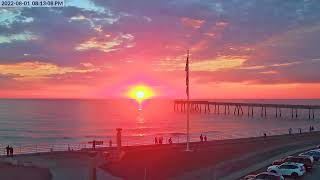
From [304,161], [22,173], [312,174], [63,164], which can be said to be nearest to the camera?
[22,173]

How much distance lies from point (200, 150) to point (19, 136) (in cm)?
5129

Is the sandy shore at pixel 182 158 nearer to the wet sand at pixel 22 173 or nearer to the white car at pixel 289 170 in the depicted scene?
the white car at pixel 289 170

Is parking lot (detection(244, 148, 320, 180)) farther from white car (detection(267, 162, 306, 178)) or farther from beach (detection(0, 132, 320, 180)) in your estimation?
beach (detection(0, 132, 320, 180))

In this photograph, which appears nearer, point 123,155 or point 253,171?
point 253,171

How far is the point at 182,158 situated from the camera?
33.4m

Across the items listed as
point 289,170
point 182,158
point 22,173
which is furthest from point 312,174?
point 22,173

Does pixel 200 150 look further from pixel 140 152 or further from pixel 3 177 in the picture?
pixel 3 177

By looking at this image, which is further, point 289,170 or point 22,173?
point 22,173

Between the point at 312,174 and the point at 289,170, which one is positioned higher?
the point at 289,170

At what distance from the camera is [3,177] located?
2667cm

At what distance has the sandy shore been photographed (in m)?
27.9

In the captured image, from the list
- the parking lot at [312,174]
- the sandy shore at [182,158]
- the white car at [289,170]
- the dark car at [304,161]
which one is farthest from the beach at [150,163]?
the parking lot at [312,174]

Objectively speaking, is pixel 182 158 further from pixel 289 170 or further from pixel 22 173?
pixel 22 173

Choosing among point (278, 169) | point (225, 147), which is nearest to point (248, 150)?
point (225, 147)
